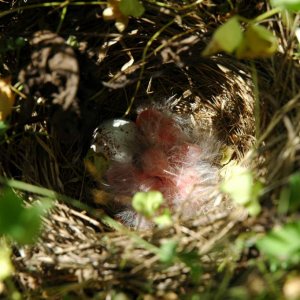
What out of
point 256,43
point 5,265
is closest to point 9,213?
→ point 5,265

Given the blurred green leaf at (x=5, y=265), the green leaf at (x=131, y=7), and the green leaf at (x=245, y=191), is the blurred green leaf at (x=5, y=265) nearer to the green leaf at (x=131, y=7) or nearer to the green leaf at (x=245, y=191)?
the green leaf at (x=245, y=191)

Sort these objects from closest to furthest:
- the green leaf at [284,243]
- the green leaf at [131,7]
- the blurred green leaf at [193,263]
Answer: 1. the green leaf at [284,243]
2. the blurred green leaf at [193,263]
3. the green leaf at [131,7]

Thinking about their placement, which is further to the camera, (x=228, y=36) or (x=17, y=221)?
(x=228, y=36)

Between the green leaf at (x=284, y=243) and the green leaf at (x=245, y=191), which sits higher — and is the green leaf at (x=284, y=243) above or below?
below

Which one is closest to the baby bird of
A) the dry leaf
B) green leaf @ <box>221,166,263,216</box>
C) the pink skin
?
the pink skin

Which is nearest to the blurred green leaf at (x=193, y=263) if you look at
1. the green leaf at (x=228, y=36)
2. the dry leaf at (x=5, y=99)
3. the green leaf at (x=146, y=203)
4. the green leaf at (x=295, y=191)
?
the green leaf at (x=146, y=203)

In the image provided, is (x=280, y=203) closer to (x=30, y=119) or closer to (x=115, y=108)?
(x=30, y=119)

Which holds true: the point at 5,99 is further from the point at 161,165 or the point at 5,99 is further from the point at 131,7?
the point at 161,165
